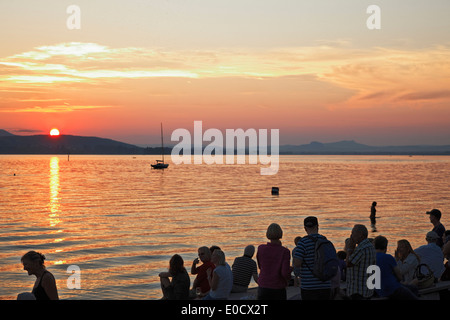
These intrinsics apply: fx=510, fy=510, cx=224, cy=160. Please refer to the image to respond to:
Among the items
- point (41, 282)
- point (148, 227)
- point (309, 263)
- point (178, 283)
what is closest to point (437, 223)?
point (309, 263)

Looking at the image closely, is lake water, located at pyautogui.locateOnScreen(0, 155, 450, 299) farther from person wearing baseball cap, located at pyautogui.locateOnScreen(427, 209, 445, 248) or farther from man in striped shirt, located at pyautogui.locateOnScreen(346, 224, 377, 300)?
man in striped shirt, located at pyautogui.locateOnScreen(346, 224, 377, 300)

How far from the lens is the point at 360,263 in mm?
9828

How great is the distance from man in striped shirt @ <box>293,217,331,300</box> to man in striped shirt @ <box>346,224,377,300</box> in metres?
0.94

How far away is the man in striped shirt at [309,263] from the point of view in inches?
342

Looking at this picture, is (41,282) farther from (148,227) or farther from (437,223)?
(148,227)

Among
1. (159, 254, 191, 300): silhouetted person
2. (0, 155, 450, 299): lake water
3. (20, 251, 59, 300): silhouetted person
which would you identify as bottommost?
(0, 155, 450, 299): lake water

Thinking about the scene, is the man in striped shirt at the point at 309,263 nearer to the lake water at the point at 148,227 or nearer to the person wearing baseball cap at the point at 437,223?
the person wearing baseball cap at the point at 437,223

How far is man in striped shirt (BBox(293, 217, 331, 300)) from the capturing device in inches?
342

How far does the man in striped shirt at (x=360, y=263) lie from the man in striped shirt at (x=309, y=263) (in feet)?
3.08

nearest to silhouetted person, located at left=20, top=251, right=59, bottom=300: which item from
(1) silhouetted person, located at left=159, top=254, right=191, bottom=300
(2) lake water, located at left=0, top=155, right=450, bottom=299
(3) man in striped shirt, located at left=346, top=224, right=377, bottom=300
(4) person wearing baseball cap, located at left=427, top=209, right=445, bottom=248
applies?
(1) silhouetted person, located at left=159, top=254, right=191, bottom=300

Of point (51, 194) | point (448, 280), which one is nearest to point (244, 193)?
point (51, 194)

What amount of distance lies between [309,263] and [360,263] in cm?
152
